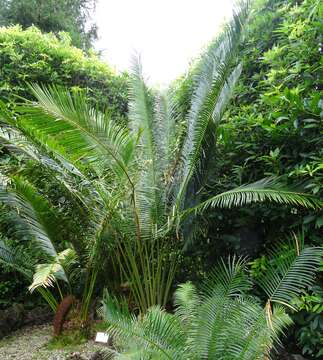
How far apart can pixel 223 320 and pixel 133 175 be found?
1.37 m

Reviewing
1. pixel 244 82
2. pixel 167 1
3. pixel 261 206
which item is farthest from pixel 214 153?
pixel 167 1

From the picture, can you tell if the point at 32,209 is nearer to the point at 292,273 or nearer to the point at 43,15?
the point at 292,273

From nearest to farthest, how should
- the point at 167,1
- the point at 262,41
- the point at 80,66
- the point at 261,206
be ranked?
the point at 261,206 → the point at 262,41 → the point at 80,66 → the point at 167,1

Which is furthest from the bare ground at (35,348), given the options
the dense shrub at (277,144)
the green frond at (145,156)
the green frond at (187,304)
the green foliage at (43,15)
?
the green foliage at (43,15)

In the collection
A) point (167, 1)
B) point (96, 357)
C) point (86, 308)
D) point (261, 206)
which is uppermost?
point (167, 1)

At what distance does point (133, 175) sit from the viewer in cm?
300

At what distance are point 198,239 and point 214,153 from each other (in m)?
0.92

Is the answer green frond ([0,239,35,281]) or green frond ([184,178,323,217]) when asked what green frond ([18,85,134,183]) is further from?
green frond ([0,239,35,281])

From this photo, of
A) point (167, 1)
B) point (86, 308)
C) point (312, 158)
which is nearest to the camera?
point (312, 158)

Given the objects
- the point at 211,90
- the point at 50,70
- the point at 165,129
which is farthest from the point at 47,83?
the point at 211,90

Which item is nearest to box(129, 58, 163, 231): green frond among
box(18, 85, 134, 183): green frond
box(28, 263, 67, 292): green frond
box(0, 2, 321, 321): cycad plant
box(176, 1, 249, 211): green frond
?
box(0, 2, 321, 321): cycad plant

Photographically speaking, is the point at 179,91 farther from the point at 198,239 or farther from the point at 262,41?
the point at 198,239

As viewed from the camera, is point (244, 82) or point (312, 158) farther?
point (244, 82)

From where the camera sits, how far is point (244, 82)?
4125mm
